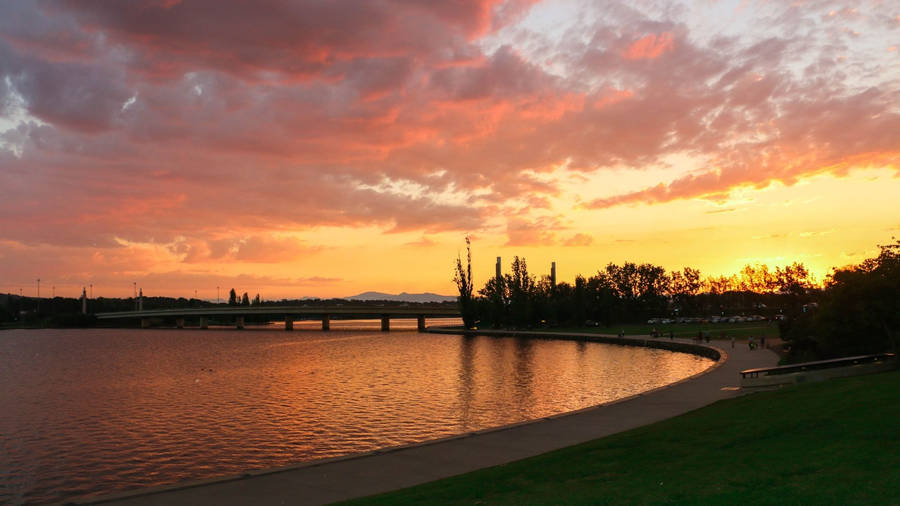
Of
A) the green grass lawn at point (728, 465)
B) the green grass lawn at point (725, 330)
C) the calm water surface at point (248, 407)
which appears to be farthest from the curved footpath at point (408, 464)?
the green grass lawn at point (725, 330)

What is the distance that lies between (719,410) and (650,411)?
3.41 m

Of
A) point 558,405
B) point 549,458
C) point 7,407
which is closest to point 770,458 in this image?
point 549,458

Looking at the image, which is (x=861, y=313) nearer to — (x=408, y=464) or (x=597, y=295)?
(x=408, y=464)

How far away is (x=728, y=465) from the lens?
14.2m

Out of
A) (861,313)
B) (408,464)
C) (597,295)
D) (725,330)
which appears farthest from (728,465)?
(597,295)

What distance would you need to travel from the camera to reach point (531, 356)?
261ft

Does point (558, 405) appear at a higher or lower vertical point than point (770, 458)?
lower

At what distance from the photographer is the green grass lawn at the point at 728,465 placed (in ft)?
38.0

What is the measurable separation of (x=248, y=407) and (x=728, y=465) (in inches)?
1310

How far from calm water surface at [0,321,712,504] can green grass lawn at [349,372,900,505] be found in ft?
39.9

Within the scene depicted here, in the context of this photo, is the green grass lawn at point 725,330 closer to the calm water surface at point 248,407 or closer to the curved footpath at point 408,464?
the calm water surface at point 248,407

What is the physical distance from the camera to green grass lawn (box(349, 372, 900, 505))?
1157 centimetres

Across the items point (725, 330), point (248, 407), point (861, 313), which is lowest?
point (248, 407)

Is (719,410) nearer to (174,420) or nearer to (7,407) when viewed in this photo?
(174,420)
